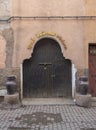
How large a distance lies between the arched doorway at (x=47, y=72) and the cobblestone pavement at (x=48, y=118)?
962 millimetres

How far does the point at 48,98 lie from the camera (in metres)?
11.8

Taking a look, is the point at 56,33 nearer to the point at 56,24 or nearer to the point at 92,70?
the point at 56,24

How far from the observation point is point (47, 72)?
11812mm

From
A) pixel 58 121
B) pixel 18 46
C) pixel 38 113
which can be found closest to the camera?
pixel 58 121

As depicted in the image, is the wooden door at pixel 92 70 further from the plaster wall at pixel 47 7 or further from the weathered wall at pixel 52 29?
the plaster wall at pixel 47 7

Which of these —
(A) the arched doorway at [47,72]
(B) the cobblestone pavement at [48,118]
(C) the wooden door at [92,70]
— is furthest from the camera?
(C) the wooden door at [92,70]

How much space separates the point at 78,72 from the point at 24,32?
99.9 inches

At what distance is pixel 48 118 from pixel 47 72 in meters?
3.00

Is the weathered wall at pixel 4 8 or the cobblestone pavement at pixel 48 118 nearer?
the cobblestone pavement at pixel 48 118

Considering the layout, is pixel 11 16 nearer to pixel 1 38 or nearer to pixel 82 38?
pixel 1 38

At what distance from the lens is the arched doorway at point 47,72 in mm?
11750

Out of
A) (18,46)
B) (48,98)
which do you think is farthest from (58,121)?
(18,46)

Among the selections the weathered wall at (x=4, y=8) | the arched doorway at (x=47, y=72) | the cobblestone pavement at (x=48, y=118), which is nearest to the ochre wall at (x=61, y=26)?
the weathered wall at (x=4, y=8)

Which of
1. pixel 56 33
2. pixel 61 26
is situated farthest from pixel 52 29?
pixel 61 26
